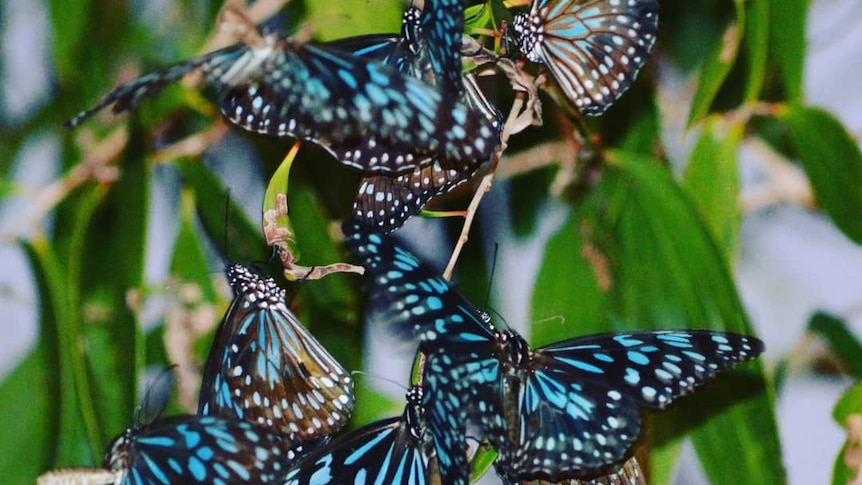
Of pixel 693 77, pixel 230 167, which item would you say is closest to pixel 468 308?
pixel 230 167

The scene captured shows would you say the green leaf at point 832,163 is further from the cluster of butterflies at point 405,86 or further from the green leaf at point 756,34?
the cluster of butterflies at point 405,86

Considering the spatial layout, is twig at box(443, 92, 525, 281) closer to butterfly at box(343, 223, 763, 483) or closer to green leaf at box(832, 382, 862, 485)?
butterfly at box(343, 223, 763, 483)

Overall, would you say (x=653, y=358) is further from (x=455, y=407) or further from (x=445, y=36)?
(x=445, y=36)

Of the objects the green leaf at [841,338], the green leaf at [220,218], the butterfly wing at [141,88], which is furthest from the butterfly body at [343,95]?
the green leaf at [841,338]

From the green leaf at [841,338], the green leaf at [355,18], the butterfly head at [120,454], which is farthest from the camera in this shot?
the green leaf at [841,338]

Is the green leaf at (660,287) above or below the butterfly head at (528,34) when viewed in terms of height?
below

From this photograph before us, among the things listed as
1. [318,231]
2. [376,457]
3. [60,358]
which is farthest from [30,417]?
[376,457]
